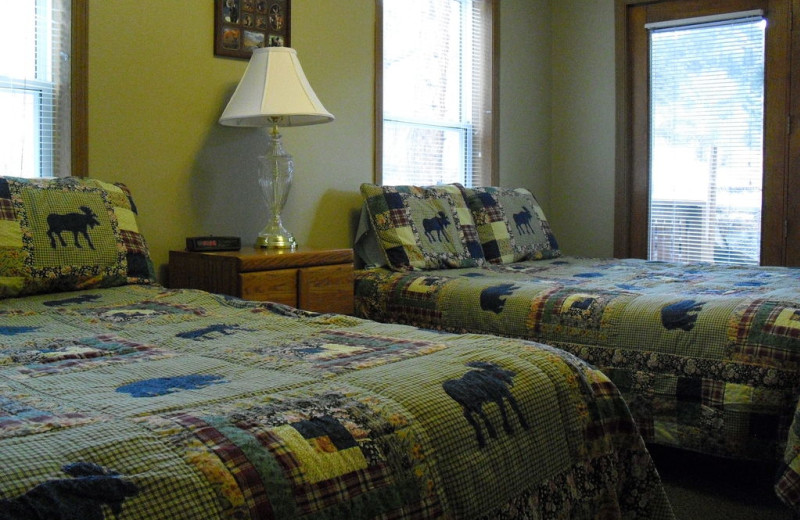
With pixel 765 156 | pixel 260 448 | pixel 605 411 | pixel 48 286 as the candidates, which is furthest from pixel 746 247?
pixel 260 448

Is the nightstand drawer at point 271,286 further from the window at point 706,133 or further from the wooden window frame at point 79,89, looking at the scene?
the window at point 706,133

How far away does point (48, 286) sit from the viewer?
2.23 metres

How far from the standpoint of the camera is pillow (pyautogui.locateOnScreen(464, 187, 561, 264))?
151 inches

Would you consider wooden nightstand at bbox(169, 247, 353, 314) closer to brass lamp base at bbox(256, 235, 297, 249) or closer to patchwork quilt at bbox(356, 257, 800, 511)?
brass lamp base at bbox(256, 235, 297, 249)

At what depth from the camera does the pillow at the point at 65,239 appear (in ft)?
7.17

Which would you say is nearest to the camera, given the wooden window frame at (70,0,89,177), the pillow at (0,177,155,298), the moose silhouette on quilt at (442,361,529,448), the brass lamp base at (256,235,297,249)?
the moose silhouette on quilt at (442,361,529,448)

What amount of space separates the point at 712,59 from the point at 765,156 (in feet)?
2.07

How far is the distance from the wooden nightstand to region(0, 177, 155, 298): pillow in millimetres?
343

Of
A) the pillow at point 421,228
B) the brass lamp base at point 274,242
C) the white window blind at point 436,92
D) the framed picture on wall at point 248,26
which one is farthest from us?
the white window blind at point 436,92

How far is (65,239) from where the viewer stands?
2.29 m

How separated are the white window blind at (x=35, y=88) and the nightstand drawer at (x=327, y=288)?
0.93 meters

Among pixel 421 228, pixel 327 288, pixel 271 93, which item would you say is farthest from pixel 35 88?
pixel 421 228

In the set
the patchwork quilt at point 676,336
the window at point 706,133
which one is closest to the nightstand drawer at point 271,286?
the patchwork quilt at point 676,336

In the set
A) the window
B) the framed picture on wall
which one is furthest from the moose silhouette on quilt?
the window
